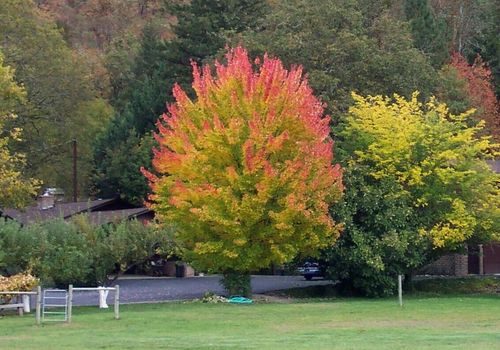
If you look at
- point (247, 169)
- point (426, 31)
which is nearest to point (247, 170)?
point (247, 169)

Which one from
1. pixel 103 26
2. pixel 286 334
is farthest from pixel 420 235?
pixel 103 26

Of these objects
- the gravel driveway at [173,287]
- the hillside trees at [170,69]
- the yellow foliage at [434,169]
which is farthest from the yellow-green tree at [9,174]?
the hillside trees at [170,69]

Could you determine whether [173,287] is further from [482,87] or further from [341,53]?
[482,87]

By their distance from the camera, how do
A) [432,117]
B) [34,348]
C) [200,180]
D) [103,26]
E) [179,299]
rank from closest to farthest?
[34,348] → [200,180] → [179,299] → [432,117] → [103,26]

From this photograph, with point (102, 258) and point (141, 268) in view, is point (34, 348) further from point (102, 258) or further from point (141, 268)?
point (141, 268)

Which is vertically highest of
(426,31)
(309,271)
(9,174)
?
(426,31)

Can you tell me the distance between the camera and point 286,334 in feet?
84.0

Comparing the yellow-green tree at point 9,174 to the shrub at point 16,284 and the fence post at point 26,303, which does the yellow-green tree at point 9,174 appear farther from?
the fence post at point 26,303

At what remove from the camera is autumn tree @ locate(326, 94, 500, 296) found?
4422cm

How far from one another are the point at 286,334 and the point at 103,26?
77.0 m

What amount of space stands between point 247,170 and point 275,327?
11.2 meters

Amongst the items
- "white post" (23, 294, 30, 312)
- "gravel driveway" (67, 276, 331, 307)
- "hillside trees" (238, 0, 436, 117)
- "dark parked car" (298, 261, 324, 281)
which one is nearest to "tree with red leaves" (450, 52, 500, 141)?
"hillside trees" (238, 0, 436, 117)

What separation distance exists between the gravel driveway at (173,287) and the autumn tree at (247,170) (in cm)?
418

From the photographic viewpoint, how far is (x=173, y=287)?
51312 mm
